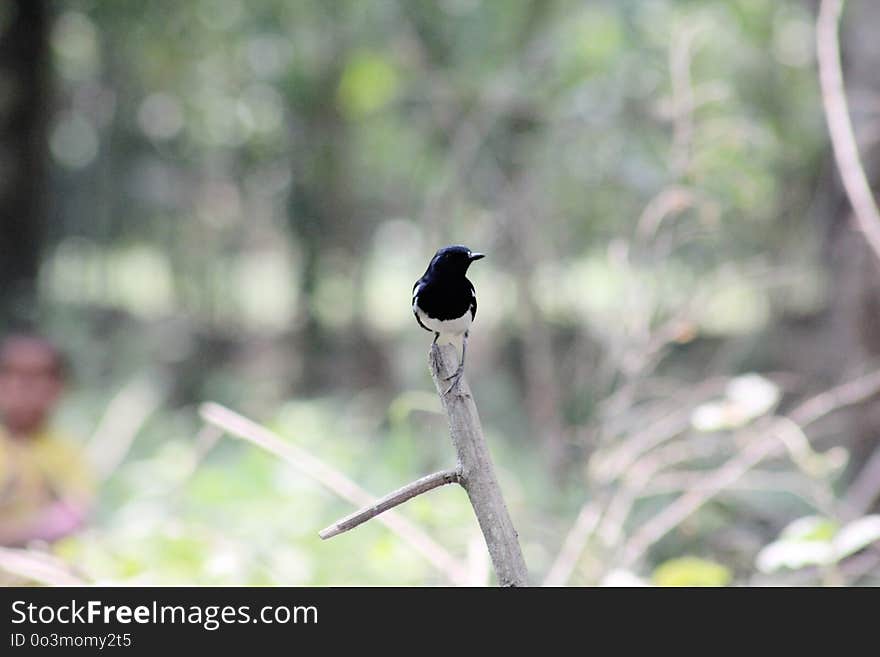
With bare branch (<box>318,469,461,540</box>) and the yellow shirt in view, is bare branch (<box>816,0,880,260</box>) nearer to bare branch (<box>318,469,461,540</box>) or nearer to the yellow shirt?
bare branch (<box>318,469,461,540</box>)

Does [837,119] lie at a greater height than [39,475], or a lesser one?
lesser

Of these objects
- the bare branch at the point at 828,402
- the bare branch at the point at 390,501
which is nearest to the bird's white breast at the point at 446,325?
the bare branch at the point at 390,501

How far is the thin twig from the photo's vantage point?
1.45 metres

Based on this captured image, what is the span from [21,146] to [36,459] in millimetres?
4400

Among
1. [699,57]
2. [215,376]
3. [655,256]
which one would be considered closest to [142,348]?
[215,376]

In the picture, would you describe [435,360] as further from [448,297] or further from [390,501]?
[390,501]

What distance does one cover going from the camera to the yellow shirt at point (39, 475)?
356 cm

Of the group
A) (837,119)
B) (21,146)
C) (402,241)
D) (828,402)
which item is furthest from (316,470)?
(402,241)

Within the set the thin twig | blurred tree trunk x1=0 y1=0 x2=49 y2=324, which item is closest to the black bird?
the thin twig

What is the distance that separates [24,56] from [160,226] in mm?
2764

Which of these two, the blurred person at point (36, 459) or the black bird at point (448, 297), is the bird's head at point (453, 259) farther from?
the blurred person at point (36, 459)

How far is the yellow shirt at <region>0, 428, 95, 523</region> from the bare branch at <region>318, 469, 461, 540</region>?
111 inches

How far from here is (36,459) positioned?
3707mm

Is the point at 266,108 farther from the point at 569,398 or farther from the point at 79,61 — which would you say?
the point at 569,398
